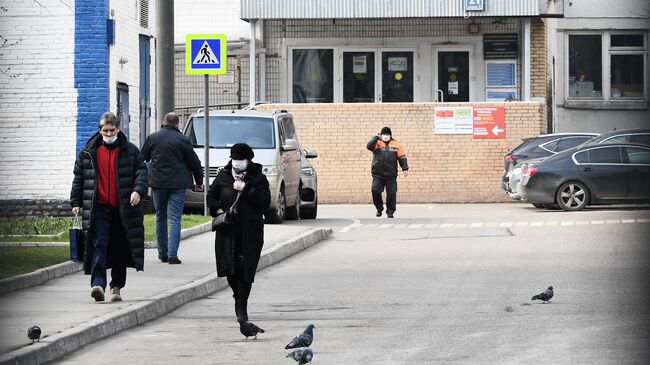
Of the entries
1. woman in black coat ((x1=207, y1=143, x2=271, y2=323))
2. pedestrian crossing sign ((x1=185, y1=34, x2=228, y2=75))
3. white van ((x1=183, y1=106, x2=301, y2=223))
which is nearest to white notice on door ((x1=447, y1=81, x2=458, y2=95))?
white van ((x1=183, y1=106, x2=301, y2=223))

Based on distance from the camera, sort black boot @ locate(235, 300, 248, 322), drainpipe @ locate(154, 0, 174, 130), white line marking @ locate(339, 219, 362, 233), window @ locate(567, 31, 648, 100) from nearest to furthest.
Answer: black boot @ locate(235, 300, 248, 322) < drainpipe @ locate(154, 0, 174, 130) < white line marking @ locate(339, 219, 362, 233) < window @ locate(567, 31, 648, 100)

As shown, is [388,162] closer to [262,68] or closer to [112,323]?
Result: [262,68]

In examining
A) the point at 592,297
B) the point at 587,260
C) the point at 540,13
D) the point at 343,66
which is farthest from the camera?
the point at 343,66

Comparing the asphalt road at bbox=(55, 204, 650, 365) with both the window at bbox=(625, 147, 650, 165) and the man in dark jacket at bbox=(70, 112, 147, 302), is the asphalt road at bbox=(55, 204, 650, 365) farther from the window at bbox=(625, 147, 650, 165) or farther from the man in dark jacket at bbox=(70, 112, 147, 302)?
the man in dark jacket at bbox=(70, 112, 147, 302)

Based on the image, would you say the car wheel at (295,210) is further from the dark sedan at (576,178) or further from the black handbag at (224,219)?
the black handbag at (224,219)

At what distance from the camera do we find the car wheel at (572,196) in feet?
96.6

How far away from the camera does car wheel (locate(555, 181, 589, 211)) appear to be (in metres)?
29.4

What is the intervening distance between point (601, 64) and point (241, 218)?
3199 cm

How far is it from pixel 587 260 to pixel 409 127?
18.0m

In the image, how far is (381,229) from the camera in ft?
80.6

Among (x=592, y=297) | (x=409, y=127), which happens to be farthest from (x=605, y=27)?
(x=592, y=297)

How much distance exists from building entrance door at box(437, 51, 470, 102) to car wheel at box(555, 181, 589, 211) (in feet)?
27.1

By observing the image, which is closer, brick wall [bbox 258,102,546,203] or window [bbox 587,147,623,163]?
window [bbox 587,147,623,163]

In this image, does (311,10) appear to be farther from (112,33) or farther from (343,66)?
(112,33)
